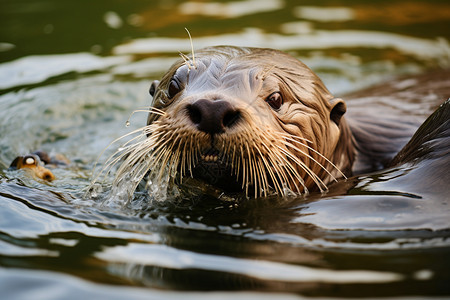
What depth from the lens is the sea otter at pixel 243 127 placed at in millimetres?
3471

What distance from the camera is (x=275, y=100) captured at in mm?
3900

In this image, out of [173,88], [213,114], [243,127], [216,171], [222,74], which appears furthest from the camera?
[173,88]

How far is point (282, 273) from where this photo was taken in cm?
281

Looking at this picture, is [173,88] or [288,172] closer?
[288,172]

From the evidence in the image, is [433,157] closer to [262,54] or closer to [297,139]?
[297,139]

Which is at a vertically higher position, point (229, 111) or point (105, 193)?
point (229, 111)

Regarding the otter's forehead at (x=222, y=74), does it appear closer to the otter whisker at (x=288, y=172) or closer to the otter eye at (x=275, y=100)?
the otter eye at (x=275, y=100)

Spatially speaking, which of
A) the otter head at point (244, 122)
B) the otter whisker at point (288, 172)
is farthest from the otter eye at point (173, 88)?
the otter whisker at point (288, 172)

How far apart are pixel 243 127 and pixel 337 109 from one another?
3.47ft

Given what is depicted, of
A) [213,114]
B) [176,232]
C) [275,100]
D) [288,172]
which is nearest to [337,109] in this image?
[275,100]

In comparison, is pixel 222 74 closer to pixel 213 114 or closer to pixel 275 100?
pixel 275 100

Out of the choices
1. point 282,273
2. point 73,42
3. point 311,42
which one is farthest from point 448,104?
point 73,42

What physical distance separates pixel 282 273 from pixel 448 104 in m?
1.80

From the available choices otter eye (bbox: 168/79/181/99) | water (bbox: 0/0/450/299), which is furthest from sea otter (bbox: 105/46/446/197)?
water (bbox: 0/0/450/299)
